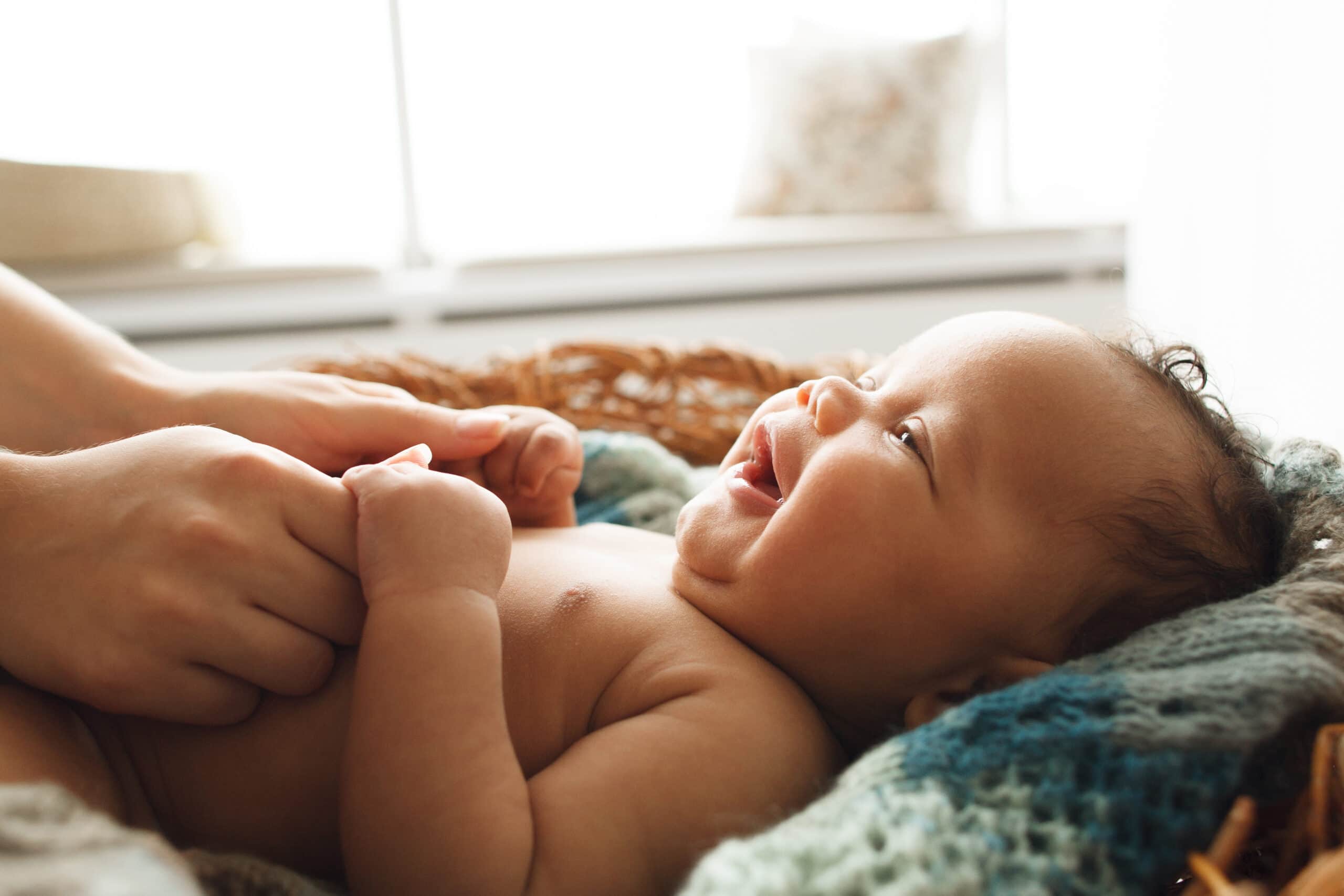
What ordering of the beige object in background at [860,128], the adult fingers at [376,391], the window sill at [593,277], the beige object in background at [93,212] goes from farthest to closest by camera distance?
the beige object in background at [860,128], the window sill at [593,277], the beige object in background at [93,212], the adult fingers at [376,391]

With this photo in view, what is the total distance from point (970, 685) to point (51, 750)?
2.08 ft

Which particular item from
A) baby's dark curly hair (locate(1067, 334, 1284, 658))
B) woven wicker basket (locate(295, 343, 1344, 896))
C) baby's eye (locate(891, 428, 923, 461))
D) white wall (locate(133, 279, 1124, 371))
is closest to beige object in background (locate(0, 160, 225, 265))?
white wall (locate(133, 279, 1124, 371))

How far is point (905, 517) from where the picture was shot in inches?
30.9

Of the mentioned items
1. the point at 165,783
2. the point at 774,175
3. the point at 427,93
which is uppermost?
the point at 427,93

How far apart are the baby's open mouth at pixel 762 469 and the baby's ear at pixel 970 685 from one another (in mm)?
198

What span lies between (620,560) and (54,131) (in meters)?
2.34

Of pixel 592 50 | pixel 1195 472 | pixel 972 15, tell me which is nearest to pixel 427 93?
pixel 592 50

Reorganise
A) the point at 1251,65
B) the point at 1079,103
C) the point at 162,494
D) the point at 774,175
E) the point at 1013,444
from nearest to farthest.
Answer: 1. the point at 162,494
2. the point at 1013,444
3. the point at 1251,65
4. the point at 1079,103
5. the point at 774,175

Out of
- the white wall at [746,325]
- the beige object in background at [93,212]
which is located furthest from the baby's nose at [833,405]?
the beige object in background at [93,212]

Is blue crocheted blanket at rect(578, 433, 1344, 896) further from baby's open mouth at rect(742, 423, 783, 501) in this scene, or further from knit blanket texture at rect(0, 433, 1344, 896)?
baby's open mouth at rect(742, 423, 783, 501)

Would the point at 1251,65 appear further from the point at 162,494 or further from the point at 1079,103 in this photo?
the point at 162,494

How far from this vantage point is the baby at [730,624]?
67 centimetres

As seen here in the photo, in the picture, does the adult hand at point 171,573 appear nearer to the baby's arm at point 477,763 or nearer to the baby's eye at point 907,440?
the baby's arm at point 477,763

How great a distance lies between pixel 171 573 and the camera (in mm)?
662
